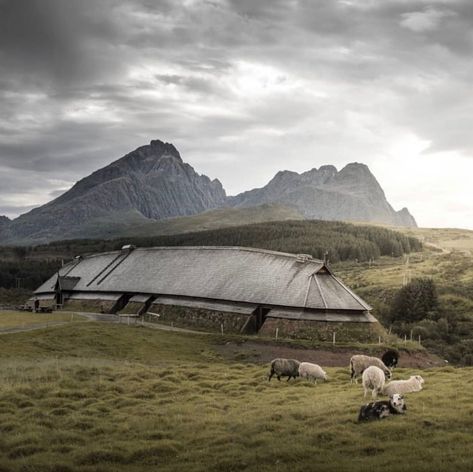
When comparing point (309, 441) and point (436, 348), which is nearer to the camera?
point (309, 441)

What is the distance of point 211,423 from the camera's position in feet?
85.3

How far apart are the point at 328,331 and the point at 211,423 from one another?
47.3 m

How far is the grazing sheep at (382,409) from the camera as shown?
24406 mm

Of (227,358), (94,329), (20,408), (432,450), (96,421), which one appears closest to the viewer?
(432,450)

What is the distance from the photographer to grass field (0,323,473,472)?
20.3m

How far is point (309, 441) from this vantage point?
72.4 feet

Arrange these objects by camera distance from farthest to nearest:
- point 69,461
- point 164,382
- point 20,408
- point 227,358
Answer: point 227,358
point 164,382
point 20,408
point 69,461

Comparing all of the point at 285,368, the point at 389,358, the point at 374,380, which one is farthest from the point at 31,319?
the point at 374,380

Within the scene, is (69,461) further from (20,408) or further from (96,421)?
(20,408)

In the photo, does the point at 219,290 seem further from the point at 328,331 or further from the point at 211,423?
the point at 211,423

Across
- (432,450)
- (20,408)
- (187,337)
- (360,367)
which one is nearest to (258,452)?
(432,450)

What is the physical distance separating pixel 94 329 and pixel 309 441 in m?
51.4

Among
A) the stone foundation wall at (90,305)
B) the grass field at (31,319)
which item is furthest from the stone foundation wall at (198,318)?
the grass field at (31,319)

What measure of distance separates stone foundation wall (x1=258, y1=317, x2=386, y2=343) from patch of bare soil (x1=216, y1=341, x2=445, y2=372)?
4771 millimetres
